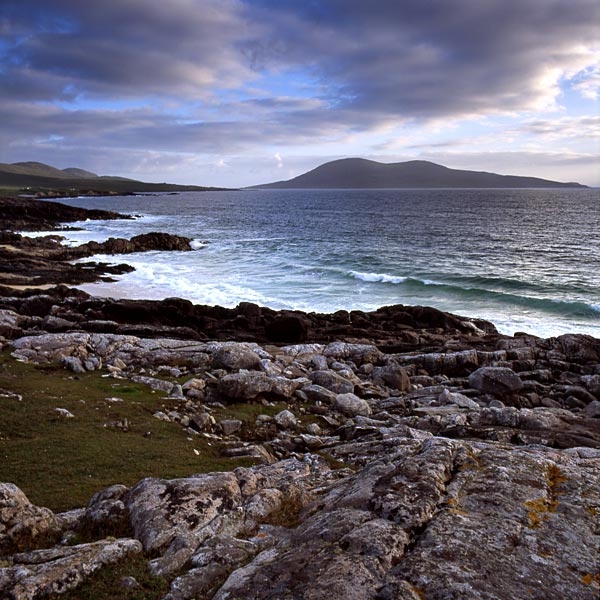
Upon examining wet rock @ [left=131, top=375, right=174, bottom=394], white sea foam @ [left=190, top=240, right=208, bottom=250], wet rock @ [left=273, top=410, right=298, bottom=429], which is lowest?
wet rock @ [left=273, top=410, right=298, bottom=429]

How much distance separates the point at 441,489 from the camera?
7.98m

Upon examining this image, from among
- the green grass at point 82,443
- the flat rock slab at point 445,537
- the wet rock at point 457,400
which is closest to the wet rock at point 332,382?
the wet rock at point 457,400

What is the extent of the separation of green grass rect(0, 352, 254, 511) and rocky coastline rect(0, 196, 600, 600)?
486 millimetres

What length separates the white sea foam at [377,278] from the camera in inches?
2029

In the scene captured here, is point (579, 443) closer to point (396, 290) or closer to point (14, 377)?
point (14, 377)

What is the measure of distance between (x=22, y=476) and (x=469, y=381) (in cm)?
1829

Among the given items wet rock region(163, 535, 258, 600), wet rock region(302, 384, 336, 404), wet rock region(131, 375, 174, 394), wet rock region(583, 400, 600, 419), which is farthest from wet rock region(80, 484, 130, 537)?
wet rock region(583, 400, 600, 419)

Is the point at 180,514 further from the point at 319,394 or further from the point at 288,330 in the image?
the point at 288,330

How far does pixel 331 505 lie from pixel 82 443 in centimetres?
790

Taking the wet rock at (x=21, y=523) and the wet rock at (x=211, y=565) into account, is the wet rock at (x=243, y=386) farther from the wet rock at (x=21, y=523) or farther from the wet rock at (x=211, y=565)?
the wet rock at (x=211, y=565)

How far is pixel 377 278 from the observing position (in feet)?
172

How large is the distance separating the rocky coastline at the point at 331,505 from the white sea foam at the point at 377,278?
3145 cm

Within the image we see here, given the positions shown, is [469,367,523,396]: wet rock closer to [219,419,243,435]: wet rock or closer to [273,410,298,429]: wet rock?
[273,410,298,429]: wet rock

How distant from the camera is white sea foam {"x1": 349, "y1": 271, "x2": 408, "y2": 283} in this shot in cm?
5153
